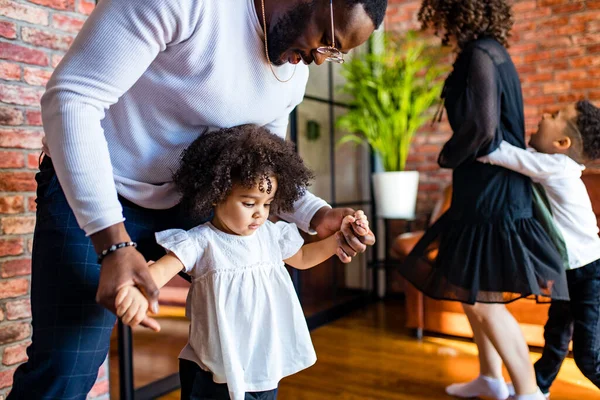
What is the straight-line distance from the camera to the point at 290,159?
1140mm

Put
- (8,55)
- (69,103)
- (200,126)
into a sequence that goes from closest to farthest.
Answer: (69,103), (200,126), (8,55)

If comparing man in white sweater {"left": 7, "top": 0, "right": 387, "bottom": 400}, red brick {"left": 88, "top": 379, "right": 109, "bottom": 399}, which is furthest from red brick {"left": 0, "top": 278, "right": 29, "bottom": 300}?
man in white sweater {"left": 7, "top": 0, "right": 387, "bottom": 400}

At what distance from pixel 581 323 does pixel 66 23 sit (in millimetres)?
2083

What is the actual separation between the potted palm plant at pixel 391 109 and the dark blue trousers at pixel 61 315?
2763 mm

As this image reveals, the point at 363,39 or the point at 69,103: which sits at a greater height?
the point at 363,39

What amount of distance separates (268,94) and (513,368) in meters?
1.41

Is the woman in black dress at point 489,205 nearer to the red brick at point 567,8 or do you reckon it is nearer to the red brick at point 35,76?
the red brick at point 35,76

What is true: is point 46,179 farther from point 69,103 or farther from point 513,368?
point 513,368

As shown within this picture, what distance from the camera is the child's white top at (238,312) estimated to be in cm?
107

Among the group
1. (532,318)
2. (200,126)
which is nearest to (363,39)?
(200,126)

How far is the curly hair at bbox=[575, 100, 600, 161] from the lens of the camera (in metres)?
1.86

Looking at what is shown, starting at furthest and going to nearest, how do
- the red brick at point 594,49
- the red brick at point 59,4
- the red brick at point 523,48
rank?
1. the red brick at point 523,48
2. the red brick at point 594,49
3. the red brick at point 59,4

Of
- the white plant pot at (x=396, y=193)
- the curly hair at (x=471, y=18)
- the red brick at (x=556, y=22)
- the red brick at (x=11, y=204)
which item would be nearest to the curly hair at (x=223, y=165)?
the red brick at (x=11, y=204)

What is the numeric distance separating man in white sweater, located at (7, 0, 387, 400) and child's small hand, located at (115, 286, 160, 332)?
1cm
